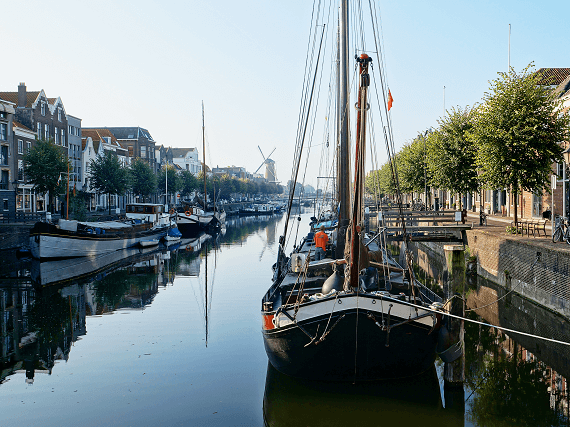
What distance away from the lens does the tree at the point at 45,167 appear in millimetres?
42969

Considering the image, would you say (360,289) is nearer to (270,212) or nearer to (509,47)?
(509,47)

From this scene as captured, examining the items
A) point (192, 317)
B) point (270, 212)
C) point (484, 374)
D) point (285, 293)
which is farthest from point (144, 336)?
point (270, 212)

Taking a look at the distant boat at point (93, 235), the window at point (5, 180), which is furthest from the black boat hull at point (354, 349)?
the window at point (5, 180)

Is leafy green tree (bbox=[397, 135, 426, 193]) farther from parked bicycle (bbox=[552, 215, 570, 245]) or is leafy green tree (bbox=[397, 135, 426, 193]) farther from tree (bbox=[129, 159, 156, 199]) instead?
tree (bbox=[129, 159, 156, 199])

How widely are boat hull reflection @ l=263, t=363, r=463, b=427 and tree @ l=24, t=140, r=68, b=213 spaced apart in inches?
1478

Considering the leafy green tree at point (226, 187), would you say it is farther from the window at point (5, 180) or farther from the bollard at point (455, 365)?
the bollard at point (455, 365)

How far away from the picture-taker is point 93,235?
118 ft

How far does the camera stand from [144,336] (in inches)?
632

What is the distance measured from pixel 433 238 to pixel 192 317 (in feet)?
38.4

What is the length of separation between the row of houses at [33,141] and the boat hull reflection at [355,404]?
114ft

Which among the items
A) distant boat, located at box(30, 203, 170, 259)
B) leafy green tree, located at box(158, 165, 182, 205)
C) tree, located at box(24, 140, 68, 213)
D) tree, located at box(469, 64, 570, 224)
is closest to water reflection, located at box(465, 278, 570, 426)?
tree, located at box(469, 64, 570, 224)


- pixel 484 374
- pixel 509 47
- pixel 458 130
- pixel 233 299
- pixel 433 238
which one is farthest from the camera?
pixel 458 130

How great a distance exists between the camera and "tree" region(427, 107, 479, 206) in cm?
3172

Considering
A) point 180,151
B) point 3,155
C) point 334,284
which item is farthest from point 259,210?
point 334,284
